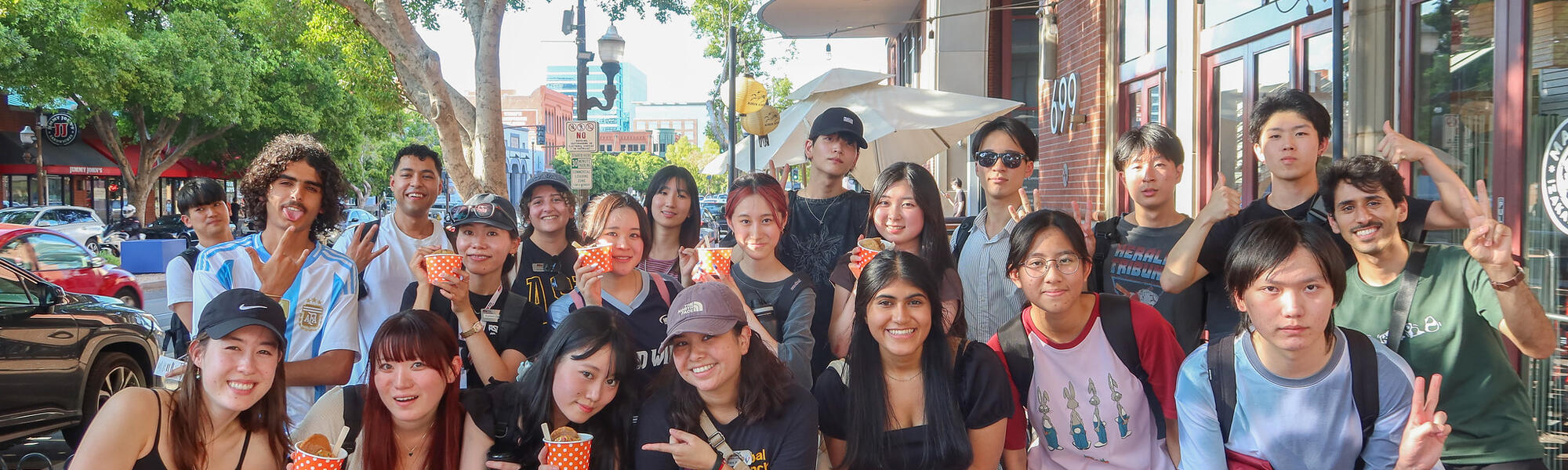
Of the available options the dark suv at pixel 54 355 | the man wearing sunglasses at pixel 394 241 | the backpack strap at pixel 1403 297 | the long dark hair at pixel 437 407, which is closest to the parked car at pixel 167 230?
the dark suv at pixel 54 355

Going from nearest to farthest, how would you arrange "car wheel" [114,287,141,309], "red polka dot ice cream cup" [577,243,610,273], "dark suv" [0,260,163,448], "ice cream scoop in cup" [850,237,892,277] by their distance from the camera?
"ice cream scoop in cup" [850,237,892,277] < "red polka dot ice cream cup" [577,243,610,273] < "dark suv" [0,260,163,448] < "car wheel" [114,287,141,309]

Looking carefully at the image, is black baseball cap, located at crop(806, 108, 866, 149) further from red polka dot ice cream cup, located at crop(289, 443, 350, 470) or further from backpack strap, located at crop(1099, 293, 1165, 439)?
red polka dot ice cream cup, located at crop(289, 443, 350, 470)

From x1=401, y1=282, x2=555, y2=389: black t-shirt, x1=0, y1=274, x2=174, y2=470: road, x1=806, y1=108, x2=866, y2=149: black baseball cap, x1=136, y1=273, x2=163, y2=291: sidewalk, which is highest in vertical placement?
x1=806, y1=108, x2=866, y2=149: black baseball cap

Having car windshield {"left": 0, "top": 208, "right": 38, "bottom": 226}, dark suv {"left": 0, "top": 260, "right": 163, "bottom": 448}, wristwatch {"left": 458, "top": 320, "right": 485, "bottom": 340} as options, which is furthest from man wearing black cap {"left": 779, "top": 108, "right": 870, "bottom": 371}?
car windshield {"left": 0, "top": 208, "right": 38, "bottom": 226}

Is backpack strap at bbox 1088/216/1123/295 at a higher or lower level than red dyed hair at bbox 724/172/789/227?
lower

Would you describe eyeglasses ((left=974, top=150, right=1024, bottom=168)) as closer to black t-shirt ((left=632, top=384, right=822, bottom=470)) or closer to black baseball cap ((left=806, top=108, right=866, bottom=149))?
black baseball cap ((left=806, top=108, right=866, bottom=149))

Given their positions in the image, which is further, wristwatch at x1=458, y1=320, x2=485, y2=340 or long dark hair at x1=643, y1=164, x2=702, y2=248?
long dark hair at x1=643, y1=164, x2=702, y2=248

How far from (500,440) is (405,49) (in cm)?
831

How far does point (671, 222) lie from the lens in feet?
15.1

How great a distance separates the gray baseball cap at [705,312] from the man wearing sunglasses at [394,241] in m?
1.59

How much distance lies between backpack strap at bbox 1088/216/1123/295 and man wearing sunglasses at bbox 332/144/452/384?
9.55 feet

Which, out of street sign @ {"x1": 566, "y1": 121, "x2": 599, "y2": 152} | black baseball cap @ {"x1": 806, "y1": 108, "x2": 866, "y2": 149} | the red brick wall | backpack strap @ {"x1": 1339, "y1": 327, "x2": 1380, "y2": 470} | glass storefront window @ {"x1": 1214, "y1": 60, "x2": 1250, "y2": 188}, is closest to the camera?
backpack strap @ {"x1": 1339, "y1": 327, "x2": 1380, "y2": 470}

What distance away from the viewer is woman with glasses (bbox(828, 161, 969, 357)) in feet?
12.5

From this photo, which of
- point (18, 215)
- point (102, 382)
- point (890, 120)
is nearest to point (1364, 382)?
point (890, 120)
